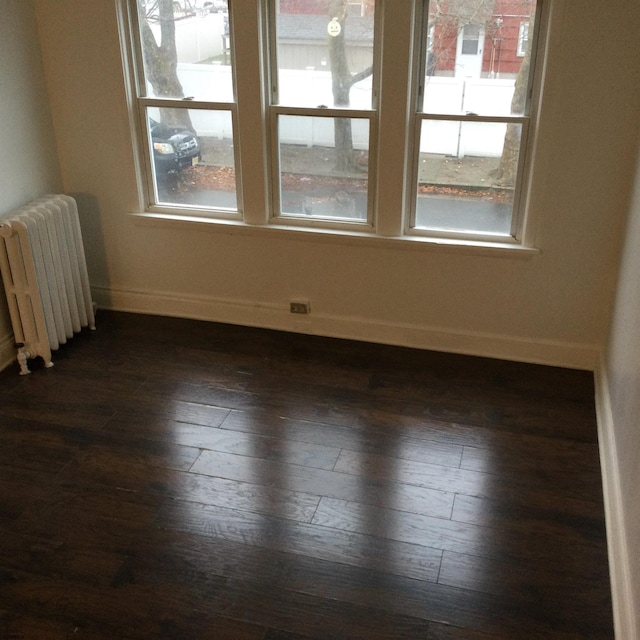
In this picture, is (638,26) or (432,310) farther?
(432,310)

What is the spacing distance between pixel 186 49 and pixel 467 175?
160 centimetres

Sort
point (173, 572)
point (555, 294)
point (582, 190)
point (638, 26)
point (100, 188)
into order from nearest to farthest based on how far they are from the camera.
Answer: point (173, 572) → point (638, 26) → point (582, 190) → point (555, 294) → point (100, 188)

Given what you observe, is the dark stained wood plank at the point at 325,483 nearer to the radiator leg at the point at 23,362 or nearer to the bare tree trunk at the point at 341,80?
the radiator leg at the point at 23,362

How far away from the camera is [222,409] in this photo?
3453mm

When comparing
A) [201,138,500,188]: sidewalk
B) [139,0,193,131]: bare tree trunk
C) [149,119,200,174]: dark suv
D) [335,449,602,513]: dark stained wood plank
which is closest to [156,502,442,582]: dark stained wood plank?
[335,449,602,513]: dark stained wood plank

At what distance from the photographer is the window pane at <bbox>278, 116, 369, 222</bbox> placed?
3738mm

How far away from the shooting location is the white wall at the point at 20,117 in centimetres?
368

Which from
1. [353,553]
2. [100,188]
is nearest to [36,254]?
[100,188]

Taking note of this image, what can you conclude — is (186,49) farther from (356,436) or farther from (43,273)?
(356,436)

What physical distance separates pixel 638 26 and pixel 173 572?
2.91 m

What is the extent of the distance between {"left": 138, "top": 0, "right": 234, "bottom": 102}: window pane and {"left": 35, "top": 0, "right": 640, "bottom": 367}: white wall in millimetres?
186

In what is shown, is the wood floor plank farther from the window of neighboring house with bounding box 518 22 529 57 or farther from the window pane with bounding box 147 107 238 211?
the window of neighboring house with bounding box 518 22 529 57

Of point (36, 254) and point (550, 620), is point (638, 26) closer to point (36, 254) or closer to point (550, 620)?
point (550, 620)

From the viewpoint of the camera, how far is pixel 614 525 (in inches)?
103
